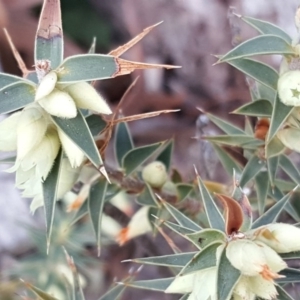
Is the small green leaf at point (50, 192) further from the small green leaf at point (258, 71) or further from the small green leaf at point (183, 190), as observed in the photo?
the small green leaf at point (183, 190)

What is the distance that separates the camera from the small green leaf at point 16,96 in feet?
2.31

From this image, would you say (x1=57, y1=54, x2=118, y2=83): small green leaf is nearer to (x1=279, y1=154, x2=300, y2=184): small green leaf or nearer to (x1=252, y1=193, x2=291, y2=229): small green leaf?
(x1=252, y1=193, x2=291, y2=229): small green leaf

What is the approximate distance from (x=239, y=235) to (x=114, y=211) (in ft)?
2.59

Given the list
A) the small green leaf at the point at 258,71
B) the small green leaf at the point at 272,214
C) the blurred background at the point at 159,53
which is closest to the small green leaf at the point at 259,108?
the small green leaf at the point at 258,71

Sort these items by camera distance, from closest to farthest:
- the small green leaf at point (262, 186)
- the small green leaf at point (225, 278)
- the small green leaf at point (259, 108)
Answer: the small green leaf at point (225, 278)
the small green leaf at point (259, 108)
the small green leaf at point (262, 186)

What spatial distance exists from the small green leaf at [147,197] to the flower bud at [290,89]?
36 centimetres

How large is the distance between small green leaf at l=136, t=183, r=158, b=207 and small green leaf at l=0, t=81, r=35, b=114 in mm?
400

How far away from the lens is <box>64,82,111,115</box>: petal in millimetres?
721

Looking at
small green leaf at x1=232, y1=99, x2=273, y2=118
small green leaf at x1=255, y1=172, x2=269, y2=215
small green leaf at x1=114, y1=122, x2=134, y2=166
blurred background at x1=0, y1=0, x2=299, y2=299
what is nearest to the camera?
small green leaf at x1=232, y1=99, x2=273, y2=118

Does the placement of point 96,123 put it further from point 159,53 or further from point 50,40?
point 159,53

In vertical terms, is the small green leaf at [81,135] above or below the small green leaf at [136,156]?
above

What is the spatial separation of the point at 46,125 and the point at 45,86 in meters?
0.08

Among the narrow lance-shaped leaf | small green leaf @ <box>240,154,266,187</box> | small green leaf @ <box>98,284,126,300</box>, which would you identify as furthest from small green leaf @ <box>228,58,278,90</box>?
small green leaf @ <box>98,284,126,300</box>

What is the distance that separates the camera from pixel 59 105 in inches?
27.2
